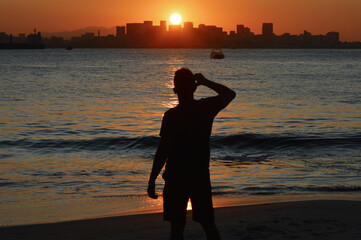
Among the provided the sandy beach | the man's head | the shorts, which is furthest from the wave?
the man's head

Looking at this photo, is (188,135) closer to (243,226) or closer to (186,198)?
(186,198)

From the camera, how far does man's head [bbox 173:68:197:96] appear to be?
4.97 metres

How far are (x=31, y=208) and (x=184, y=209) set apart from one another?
18.1ft

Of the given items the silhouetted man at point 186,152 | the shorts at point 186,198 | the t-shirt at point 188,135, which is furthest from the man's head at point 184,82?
the shorts at point 186,198

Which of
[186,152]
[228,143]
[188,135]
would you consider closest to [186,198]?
[186,152]

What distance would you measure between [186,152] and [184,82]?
658 mm

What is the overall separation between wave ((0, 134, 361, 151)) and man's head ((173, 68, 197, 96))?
14581 mm

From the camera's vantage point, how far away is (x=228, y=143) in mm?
20922

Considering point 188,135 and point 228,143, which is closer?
point 188,135

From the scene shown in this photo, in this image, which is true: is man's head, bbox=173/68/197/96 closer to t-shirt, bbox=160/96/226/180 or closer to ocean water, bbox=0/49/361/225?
t-shirt, bbox=160/96/226/180

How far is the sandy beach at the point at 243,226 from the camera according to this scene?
23.7 feet

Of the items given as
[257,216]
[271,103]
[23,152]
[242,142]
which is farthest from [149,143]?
[271,103]

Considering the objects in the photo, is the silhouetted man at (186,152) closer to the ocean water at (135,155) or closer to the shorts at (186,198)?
the shorts at (186,198)

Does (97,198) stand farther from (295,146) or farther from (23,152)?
(295,146)
